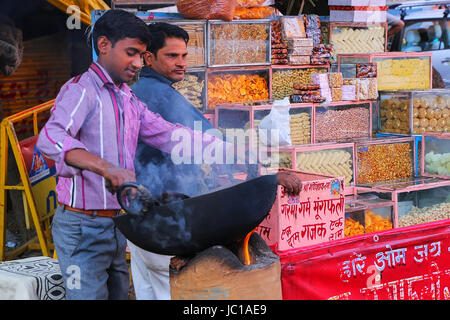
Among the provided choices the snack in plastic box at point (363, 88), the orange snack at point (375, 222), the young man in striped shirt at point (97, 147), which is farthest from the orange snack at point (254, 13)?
the young man in striped shirt at point (97, 147)

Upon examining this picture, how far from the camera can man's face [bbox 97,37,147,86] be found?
2676mm

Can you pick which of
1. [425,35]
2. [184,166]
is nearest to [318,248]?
[184,166]

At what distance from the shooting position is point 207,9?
477cm

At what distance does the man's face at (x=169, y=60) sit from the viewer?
345 centimetres

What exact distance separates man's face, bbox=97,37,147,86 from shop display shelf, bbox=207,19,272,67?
2219 mm

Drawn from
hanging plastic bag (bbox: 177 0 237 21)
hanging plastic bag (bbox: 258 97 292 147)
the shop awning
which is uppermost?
the shop awning

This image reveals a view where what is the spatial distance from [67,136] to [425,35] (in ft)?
26.0

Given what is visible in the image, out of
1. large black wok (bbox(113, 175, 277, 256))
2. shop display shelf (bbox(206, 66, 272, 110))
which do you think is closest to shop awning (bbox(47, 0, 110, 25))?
shop display shelf (bbox(206, 66, 272, 110))

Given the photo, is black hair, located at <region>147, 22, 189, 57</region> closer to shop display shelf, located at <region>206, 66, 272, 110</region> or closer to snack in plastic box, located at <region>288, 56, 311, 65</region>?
shop display shelf, located at <region>206, 66, 272, 110</region>

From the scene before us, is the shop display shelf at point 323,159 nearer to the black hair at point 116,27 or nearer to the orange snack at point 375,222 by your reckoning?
the orange snack at point 375,222

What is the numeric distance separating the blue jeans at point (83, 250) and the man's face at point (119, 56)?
632mm

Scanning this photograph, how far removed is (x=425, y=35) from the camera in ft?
30.3

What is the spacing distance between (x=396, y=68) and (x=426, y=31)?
4241 millimetres

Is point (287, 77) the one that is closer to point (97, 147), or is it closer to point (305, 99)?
point (305, 99)
